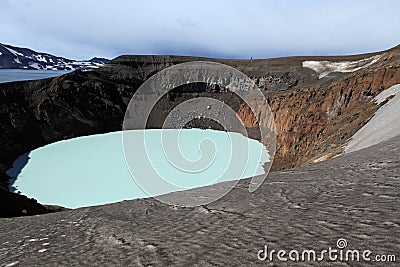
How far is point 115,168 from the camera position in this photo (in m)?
36.3

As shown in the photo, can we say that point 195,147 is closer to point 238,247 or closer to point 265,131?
point 265,131

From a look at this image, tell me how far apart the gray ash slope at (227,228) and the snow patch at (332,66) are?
60.1m

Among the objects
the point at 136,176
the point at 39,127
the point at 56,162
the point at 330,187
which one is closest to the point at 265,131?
the point at 136,176

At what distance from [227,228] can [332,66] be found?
68680 mm

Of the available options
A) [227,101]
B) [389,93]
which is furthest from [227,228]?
[227,101]

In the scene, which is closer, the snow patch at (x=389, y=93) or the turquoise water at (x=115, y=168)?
the snow patch at (x=389, y=93)

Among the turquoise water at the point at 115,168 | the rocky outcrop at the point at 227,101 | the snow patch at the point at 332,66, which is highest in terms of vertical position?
the snow patch at the point at 332,66

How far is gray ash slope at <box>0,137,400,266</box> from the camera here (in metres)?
3.03

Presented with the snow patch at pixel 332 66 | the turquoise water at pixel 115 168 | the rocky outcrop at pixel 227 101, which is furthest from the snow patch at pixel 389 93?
the snow patch at pixel 332 66

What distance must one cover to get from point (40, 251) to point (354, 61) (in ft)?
227

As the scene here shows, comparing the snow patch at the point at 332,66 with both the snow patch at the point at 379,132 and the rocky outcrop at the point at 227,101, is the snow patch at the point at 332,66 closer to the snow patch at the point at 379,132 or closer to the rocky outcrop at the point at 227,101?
the rocky outcrop at the point at 227,101

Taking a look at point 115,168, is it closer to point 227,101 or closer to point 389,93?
point 389,93

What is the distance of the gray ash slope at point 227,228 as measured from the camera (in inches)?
119

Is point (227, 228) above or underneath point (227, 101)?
above
